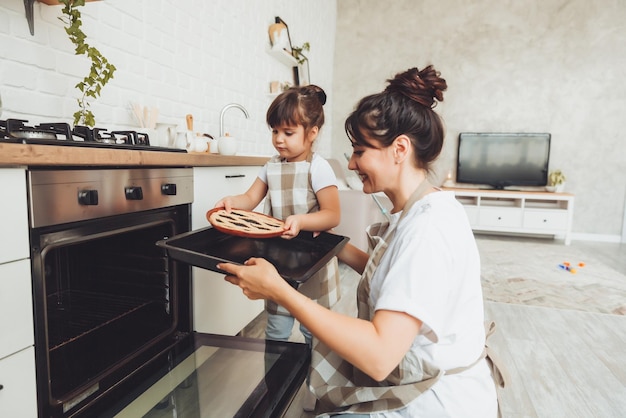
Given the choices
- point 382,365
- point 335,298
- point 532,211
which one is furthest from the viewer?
point 532,211

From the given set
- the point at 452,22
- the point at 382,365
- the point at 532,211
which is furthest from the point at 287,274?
the point at 452,22

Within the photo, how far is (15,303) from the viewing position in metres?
0.80

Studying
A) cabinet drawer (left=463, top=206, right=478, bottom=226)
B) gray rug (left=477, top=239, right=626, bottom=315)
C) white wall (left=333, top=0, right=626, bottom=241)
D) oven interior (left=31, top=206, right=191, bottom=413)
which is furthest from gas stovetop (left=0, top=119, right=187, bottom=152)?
white wall (left=333, top=0, right=626, bottom=241)

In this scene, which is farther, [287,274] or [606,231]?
[606,231]

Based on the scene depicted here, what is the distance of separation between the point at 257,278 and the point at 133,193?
20.6 inches

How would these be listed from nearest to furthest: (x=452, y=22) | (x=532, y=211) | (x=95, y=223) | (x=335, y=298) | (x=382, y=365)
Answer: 1. (x=382, y=365)
2. (x=95, y=223)
3. (x=335, y=298)
4. (x=532, y=211)
5. (x=452, y=22)

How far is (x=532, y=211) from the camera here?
196 inches

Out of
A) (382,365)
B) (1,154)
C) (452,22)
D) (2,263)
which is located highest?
(452,22)

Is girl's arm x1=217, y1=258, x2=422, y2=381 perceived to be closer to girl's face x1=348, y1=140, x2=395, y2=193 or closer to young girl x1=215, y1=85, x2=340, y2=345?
girl's face x1=348, y1=140, x2=395, y2=193

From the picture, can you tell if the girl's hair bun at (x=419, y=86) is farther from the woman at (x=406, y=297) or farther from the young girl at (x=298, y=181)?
the young girl at (x=298, y=181)

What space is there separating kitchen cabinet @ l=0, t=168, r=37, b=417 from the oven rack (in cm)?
27

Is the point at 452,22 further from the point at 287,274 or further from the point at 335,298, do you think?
the point at 287,274

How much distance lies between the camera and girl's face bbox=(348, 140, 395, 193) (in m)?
0.89

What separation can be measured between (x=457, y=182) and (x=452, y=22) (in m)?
2.14
